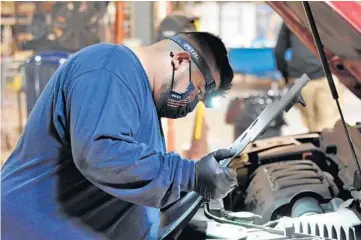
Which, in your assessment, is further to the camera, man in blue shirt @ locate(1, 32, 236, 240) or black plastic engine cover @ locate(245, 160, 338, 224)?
black plastic engine cover @ locate(245, 160, 338, 224)

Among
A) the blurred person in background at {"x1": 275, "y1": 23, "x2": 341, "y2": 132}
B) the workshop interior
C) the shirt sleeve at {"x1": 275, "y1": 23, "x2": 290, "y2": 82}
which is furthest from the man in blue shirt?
the shirt sleeve at {"x1": 275, "y1": 23, "x2": 290, "y2": 82}

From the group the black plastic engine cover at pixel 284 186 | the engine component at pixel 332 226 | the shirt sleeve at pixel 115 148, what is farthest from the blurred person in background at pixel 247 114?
the shirt sleeve at pixel 115 148

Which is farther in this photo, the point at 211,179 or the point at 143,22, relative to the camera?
the point at 143,22

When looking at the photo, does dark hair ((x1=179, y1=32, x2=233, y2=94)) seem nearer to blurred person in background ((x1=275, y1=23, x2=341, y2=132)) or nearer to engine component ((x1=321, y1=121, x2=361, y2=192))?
engine component ((x1=321, y1=121, x2=361, y2=192))

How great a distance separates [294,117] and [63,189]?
4119 millimetres

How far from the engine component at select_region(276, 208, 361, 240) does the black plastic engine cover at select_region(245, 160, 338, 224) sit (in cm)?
14

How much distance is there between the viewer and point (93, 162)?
134 centimetres

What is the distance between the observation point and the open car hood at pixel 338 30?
1.54 m

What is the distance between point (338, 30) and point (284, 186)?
0.51 m

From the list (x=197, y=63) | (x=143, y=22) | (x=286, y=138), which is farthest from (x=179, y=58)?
(x=143, y=22)

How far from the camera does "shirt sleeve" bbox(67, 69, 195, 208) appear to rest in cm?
133

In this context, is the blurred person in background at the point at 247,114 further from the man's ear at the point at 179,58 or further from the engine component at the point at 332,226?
the man's ear at the point at 179,58

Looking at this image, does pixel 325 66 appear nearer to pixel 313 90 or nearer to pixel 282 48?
pixel 313 90

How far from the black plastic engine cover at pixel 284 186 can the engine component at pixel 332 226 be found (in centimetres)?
14
